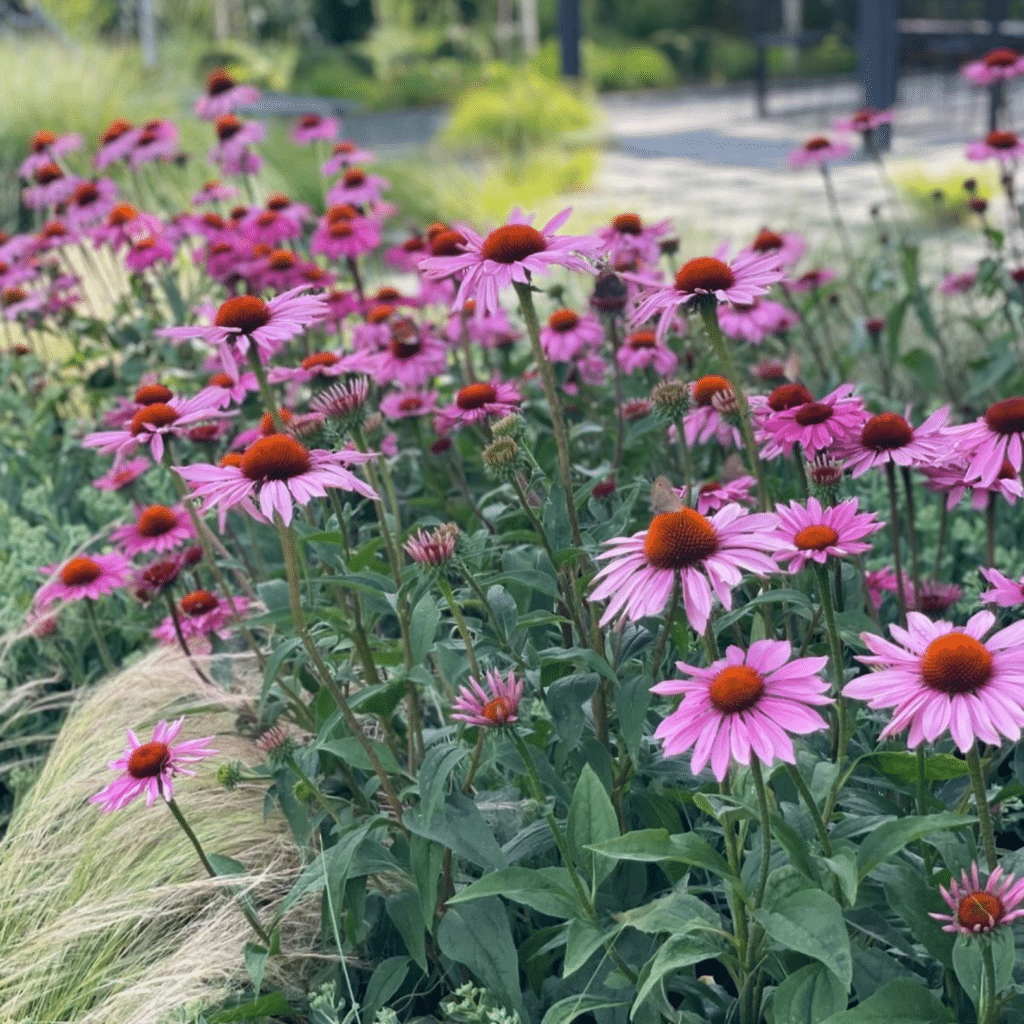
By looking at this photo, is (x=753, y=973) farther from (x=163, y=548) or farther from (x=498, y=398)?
(x=163, y=548)

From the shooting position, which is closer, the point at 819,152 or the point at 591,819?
the point at 591,819

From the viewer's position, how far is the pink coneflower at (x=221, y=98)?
3812 millimetres

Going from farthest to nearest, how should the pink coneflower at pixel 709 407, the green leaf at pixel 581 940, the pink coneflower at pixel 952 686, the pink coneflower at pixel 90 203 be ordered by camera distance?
the pink coneflower at pixel 90 203 → the pink coneflower at pixel 709 407 → the green leaf at pixel 581 940 → the pink coneflower at pixel 952 686

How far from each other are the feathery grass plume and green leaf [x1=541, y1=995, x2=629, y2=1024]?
387mm

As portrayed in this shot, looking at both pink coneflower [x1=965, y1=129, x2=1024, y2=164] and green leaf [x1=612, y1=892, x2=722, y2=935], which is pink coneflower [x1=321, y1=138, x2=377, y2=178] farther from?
green leaf [x1=612, y1=892, x2=722, y2=935]

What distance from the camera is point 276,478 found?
1330 millimetres

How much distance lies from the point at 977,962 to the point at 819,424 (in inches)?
22.3

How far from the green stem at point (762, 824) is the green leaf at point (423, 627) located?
419 mm

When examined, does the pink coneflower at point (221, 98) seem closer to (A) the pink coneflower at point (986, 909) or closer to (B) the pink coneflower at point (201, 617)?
(B) the pink coneflower at point (201, 617)

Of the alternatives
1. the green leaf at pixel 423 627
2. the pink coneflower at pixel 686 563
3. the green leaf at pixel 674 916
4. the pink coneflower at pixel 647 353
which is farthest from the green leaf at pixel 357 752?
the pink coneflower at pixel 647 353

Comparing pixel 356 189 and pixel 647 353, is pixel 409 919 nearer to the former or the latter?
pixel 647 353

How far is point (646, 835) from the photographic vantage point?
4.07 feet

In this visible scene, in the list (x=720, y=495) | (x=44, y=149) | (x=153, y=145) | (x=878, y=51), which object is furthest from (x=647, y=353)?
(x=878, y=51)

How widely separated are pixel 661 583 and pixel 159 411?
0.79m
